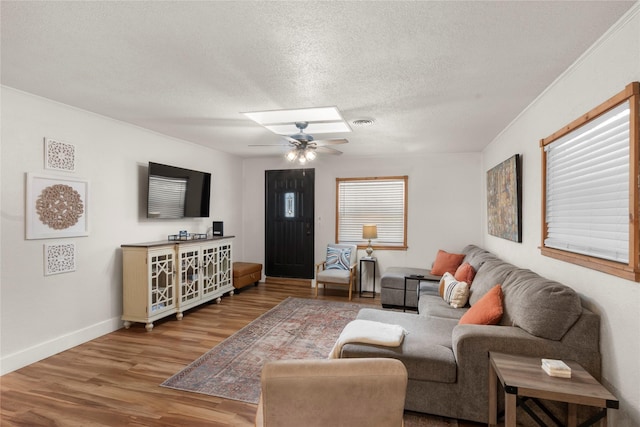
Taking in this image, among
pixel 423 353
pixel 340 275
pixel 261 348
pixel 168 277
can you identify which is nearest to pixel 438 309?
pixel 423 353

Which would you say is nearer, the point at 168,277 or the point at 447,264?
the point at 168,277

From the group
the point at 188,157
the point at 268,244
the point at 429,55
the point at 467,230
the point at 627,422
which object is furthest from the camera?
the point at 268,244

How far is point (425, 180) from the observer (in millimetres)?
5703

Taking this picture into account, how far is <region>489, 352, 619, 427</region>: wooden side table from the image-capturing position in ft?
5.03

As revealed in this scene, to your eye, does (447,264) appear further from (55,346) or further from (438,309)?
(55,346)

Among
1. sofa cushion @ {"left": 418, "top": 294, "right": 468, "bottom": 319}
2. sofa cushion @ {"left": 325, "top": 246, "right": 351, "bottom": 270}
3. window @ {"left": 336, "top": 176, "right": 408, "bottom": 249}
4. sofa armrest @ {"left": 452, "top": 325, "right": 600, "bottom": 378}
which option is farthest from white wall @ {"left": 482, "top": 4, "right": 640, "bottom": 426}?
sofa cushion @ {"left": 325, "top": 246, "right": 351, "bottom": 270}

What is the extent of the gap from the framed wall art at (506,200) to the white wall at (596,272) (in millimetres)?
296

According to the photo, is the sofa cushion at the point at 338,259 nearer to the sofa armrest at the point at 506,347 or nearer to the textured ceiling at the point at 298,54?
the textured ceiling at the point at 298,54

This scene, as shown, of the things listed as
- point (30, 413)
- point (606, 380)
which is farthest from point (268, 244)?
point (606, 380)

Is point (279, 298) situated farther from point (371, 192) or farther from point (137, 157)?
point (137, 157)

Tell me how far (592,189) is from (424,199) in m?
3.66

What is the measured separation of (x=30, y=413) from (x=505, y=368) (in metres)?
3.13

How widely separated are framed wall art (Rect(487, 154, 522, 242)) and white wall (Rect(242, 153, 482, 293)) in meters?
0.84

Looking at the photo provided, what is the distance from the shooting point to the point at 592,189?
2047 millimetres
